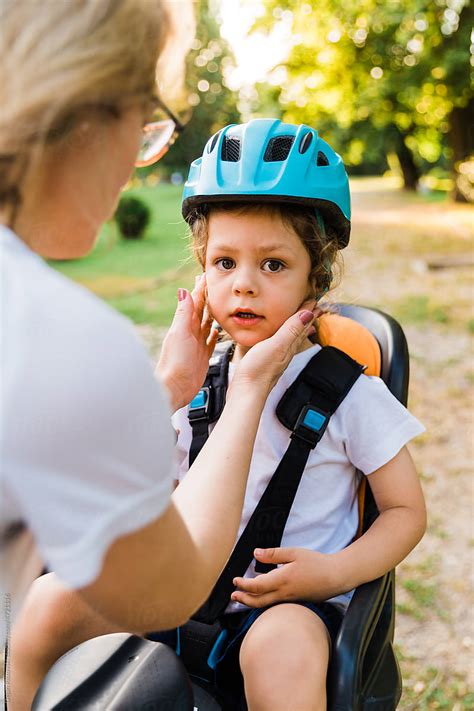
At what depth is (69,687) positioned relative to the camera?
122 centimetres

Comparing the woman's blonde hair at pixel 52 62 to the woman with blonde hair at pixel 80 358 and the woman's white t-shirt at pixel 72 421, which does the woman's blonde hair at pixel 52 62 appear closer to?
the woman with blonde hair at pixel 80 358

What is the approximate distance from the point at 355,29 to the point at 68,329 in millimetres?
14447

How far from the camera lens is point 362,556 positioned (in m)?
1.60

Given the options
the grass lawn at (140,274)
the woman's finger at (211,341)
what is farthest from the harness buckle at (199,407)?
the grass lawn at (140,274)

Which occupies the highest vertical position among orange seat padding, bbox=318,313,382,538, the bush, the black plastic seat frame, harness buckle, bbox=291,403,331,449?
orange seat padding, bbox=318,313,382,538

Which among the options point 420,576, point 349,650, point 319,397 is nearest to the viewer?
point 349,650

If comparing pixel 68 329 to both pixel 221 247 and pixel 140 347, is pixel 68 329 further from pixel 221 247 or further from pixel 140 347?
pixel 221 247

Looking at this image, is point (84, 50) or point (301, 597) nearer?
point (84, 50)

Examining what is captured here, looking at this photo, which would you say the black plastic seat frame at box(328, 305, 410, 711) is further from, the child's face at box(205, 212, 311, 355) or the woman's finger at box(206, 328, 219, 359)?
the woman's finger at box(206, 328, 219, 359)

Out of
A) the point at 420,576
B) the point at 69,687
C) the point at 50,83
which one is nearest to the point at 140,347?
the point at 50,83

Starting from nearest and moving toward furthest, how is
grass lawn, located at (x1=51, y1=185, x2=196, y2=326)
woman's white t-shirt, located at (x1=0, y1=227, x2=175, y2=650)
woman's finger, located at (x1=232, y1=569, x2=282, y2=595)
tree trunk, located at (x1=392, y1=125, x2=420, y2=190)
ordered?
woman's white t-shirt, located at (x1=0, y1=227, x2=175, y2=650)
woman's finger, located at (x1=232, y1=569, x2=282, y2=595)
grass lawn, located at (x1=51, y1=185, x2=196, y2=326)
tree trunk, located at (x1=392, y1=125, x2=420, y2=190)

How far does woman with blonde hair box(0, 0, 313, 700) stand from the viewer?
794 millimetres

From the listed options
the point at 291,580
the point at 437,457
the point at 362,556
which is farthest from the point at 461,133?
the point at 291,580

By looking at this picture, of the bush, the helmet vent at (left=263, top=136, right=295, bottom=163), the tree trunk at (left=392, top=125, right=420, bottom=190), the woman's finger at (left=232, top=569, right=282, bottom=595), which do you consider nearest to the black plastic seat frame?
the woman's finger at (left=232, top=569, right=282, bottom=595)
